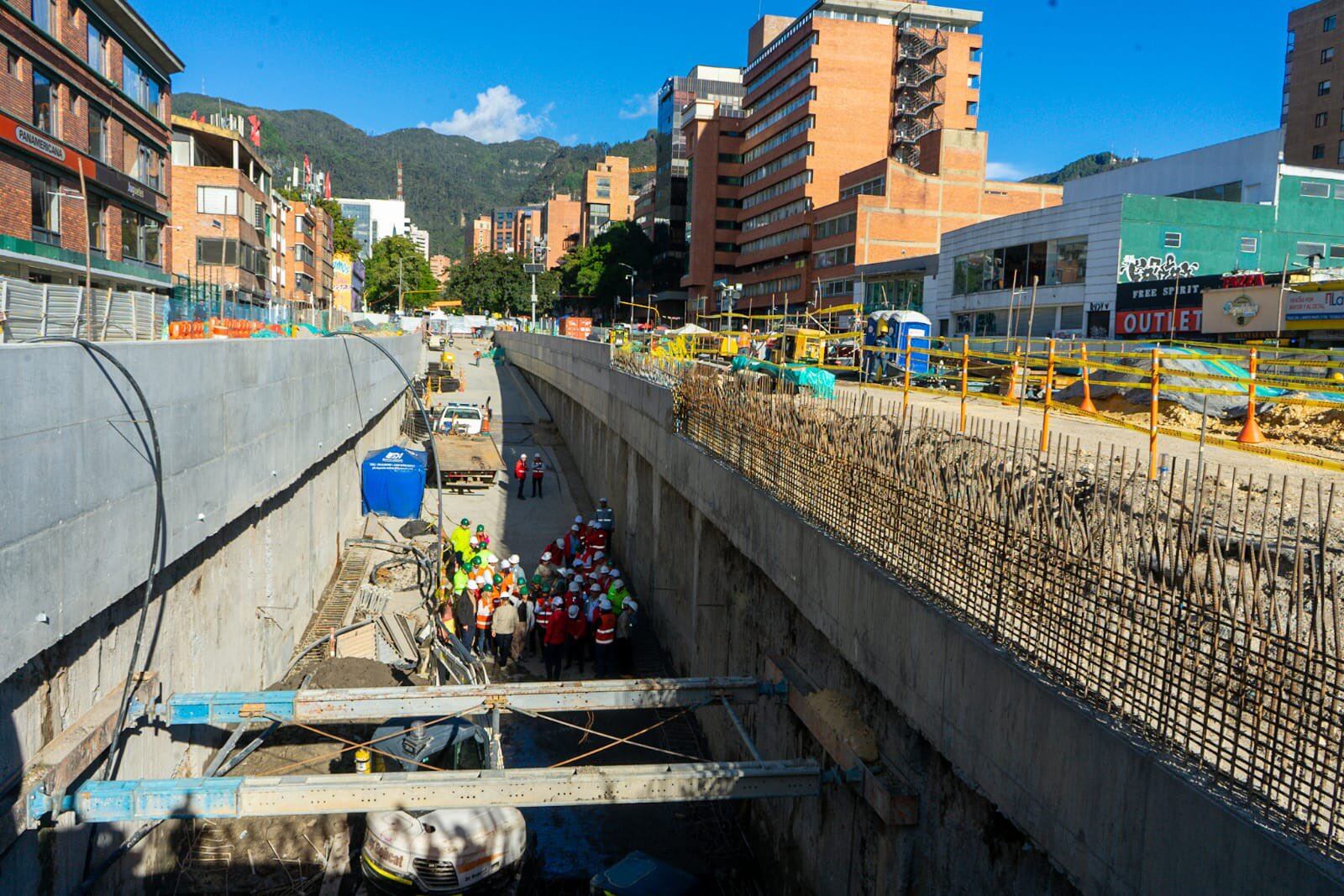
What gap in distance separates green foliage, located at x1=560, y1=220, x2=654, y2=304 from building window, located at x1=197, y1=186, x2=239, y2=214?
6277cm

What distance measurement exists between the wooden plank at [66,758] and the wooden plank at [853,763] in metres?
6.35

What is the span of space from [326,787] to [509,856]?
292cm

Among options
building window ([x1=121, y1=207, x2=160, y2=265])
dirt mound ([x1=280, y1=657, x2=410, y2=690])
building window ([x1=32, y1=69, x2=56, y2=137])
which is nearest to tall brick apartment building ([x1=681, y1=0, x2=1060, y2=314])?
building window ([x1=121, y1=207, x2=160, y2=265])

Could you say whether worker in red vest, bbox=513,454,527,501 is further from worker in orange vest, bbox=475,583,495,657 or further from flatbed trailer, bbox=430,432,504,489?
worker in orange vest, bbox=475,583,495,657

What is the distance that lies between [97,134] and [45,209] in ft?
16.4

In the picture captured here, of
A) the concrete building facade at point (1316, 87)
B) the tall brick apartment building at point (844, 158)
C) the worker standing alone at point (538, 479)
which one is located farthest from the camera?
the concrete building facade at point (1316, 87)

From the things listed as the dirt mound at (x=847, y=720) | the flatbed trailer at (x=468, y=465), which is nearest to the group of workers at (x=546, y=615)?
the dirt mound at (x=847, y=720)

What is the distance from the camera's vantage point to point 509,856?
33.5 feet

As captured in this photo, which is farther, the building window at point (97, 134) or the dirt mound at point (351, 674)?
Answer: the building window at point (97, 134)

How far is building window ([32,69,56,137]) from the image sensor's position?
97.4 ft

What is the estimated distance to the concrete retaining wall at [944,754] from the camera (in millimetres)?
4422

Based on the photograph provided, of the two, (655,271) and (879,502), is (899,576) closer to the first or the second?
(879,502)

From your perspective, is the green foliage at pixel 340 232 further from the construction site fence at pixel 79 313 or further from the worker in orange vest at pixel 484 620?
the worker in orange vest at pixel 484 620

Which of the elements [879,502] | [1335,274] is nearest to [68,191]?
[879,502]
